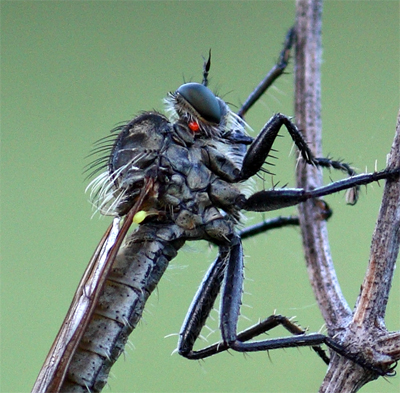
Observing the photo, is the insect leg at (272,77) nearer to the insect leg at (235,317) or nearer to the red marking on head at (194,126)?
the red marking on head at (194,126)

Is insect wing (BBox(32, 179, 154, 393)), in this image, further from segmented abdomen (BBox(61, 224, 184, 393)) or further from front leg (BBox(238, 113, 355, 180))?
front leg (BBox(238, 113, 355, 180))

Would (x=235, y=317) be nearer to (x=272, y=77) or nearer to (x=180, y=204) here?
(x=180, y=204)

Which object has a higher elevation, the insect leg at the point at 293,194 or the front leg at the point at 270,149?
the front leg at the point at 270,149

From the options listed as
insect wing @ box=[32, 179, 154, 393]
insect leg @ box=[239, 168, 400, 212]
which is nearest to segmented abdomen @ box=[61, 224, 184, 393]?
insect wing @ box=[32, 179, 154, 393]

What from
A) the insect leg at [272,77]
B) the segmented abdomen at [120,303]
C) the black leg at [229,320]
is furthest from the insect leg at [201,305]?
the insect leg at [272,77]

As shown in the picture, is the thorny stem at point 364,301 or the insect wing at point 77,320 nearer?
the thorny stem at point 364,301

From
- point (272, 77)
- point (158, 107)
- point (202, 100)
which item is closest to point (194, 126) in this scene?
point (202, 100)

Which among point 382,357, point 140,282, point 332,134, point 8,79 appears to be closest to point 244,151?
point 140,282

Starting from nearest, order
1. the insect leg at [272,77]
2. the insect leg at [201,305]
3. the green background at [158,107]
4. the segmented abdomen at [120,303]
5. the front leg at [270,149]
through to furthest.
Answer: the segmented abdomen at [120,303] < the front leg at [270,149] < the insect leg at [201,305] < the insect leg at [272,77] < the green background at [158,107]
